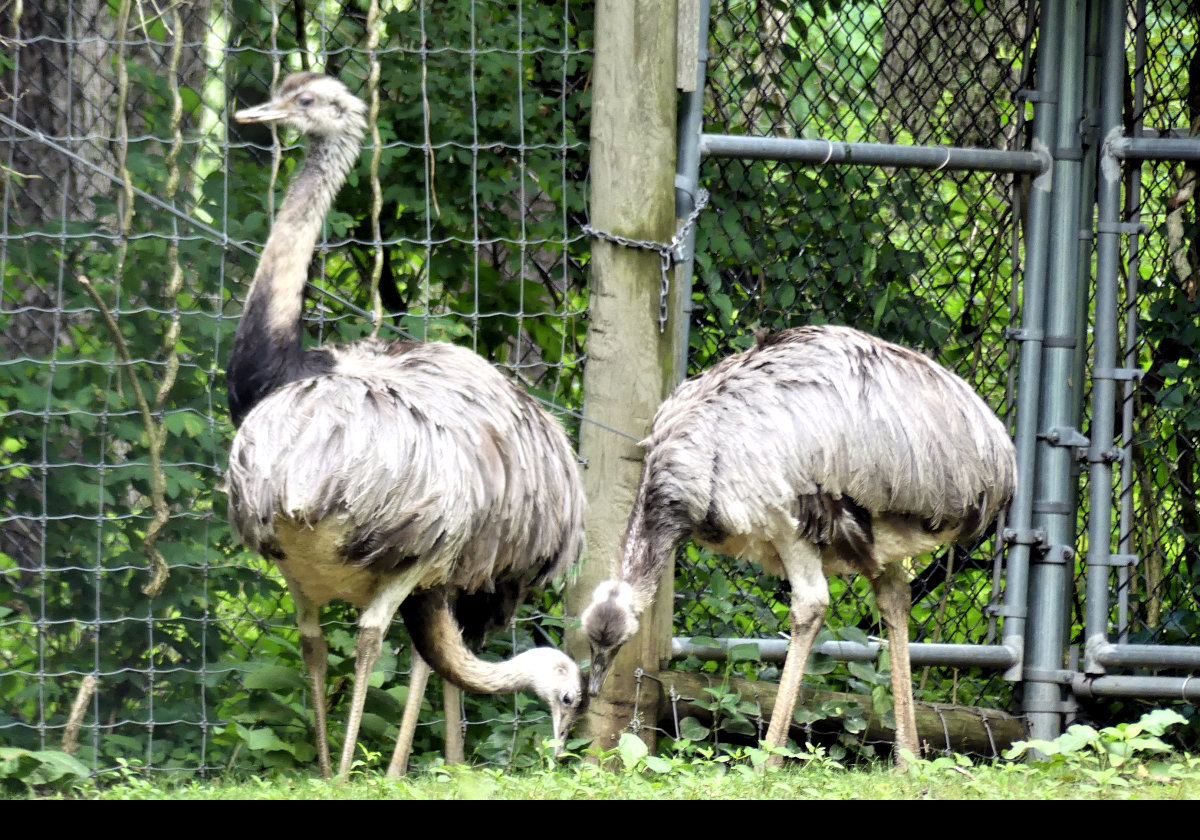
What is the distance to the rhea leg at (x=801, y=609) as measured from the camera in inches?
181

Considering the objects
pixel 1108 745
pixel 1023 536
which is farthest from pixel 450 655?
pixel 1023 536

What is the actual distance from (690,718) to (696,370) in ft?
4.44

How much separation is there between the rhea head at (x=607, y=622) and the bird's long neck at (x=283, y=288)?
1163 mm

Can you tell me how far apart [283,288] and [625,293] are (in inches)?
43.8

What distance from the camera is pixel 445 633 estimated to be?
181 inches

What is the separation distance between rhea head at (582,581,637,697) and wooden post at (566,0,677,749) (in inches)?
7.2

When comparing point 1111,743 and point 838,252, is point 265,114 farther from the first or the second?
point 1111,743

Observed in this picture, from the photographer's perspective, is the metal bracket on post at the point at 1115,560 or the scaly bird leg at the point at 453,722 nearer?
the scaly bird leg at the point at 453,722

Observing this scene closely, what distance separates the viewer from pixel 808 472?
4418mm

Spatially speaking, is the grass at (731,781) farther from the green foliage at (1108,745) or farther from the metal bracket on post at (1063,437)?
the metal bracket on post at (1063,437)

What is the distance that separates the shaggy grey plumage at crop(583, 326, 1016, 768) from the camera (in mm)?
4434

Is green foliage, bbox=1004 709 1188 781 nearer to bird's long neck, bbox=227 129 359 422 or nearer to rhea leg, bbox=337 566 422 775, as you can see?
rhea leg, bbox=337 566 422 775

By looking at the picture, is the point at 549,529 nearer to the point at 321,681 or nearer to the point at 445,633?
the point at 445,633

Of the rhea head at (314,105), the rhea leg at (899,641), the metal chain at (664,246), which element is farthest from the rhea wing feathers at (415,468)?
the rhea leg at (899,641)
